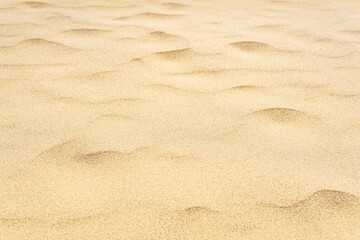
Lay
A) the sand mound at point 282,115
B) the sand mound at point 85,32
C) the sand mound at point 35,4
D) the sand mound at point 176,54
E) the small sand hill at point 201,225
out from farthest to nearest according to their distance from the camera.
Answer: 1. the sand mound at point 35,4
2. the sand mound at point 85,32
3. the sand mound at point 176,54
4. the sand mound at point 282,115
5. the small sand hill at point 201,225

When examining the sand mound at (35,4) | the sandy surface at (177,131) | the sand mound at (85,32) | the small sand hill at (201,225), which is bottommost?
the small sand hill at (201,225)

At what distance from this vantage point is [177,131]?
115 cm

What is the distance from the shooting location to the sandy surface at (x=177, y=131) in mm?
846

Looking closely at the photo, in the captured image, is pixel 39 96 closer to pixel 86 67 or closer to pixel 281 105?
pixel 86 67

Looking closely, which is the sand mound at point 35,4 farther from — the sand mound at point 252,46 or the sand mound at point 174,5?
the sand mound at point 252,46

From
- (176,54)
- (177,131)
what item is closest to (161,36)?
(176,54)

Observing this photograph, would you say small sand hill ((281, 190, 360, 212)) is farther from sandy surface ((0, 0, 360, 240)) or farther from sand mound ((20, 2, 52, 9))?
sand mound ((20, 2, 52, 9))

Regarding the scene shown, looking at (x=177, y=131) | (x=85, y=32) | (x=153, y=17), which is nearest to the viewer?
(x=177, y=131)

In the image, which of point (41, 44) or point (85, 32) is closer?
point (41, 44)

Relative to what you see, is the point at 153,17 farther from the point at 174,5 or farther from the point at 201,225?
the point at 201,225

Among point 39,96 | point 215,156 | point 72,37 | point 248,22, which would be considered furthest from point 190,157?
point 248,22

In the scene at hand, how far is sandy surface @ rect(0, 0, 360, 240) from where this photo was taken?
85 cm

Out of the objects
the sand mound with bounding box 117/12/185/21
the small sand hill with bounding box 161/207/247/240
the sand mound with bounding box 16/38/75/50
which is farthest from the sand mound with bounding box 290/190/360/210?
the sand mound with bounding box 117/12/185/21

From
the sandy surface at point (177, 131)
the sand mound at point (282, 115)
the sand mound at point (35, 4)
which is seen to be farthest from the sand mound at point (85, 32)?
the sand mound at point (282, 115)
